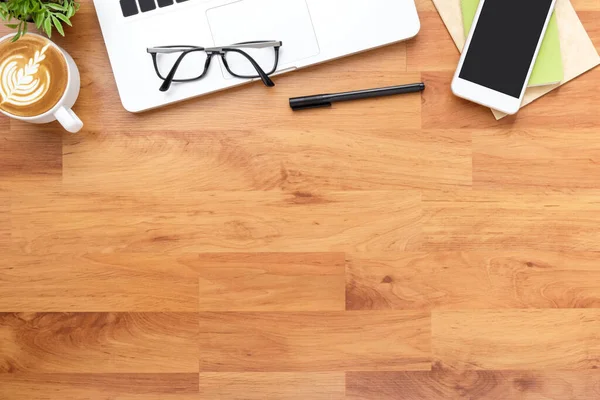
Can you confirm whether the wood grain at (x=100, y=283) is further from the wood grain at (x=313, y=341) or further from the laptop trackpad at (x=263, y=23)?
the laptop trackpad at (x=263, y=23)

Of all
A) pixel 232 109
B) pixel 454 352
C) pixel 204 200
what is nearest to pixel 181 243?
pixel 204 200

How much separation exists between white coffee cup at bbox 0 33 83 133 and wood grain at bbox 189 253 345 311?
24 centimetres

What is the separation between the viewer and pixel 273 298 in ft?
2.76

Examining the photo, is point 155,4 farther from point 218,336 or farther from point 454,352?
point 454,352

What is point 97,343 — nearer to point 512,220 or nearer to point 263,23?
point 263,23

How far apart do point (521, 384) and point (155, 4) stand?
726 mm

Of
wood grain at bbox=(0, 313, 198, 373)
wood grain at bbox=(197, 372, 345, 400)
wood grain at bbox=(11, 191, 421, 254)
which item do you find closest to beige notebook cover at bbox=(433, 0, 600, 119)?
wood grain at bbox=(11, 191, 421, 254)

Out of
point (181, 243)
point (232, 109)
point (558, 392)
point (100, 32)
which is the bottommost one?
point (558, 392)

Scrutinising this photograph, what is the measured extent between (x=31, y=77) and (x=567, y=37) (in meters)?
0.72

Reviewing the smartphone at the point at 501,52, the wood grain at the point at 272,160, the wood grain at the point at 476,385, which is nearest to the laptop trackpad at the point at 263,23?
the wood grain at the point at 272,160

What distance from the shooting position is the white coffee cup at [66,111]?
765mm

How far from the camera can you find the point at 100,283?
841 millimetres

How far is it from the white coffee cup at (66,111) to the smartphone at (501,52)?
0.51 metres

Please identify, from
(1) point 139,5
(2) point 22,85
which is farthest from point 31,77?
(1) point 139,5
